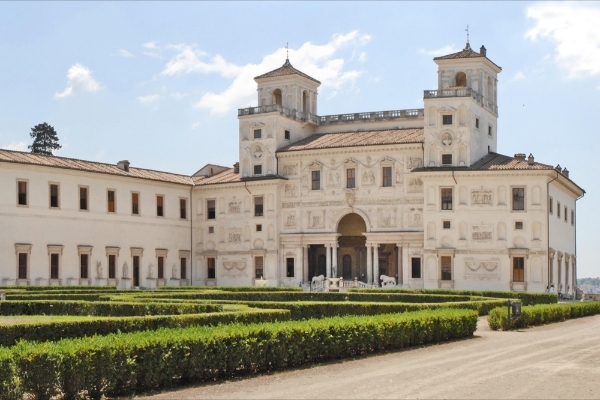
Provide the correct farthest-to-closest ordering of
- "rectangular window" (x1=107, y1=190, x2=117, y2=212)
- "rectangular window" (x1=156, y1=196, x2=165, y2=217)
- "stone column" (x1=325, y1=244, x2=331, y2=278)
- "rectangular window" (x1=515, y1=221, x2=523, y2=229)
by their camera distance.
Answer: "rectangular window" (x1=156, y1=196, x2=165, y2=217)
"stone column" (x1=325, y1=244, x2=331, y2=278)
"rectangular window" (x1=107, y1=190, x2=117, y2=212)
"rectangular window" (x1=515, y1=221, x2=523, y2=229)

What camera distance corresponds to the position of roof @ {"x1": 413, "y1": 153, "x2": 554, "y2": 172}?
5231 centimetres

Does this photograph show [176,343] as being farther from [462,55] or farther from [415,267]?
[462,55]

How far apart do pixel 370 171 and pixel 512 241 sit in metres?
10.5

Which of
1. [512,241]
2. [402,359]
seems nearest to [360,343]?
[402,359]

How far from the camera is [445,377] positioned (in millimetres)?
15547

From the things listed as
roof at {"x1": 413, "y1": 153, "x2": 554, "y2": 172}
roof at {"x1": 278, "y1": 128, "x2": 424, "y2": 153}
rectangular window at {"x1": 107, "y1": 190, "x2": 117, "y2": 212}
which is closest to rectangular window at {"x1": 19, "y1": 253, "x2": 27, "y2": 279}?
rectangular window at {"x1": 107, "y1": 190, "x2": 117, "y2": 212}

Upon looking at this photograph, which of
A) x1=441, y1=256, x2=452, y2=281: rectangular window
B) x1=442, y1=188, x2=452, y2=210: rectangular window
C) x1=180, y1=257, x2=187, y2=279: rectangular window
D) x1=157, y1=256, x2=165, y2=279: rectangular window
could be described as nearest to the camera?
x1=441, y1=256, x2=452, y2=281: rectangular window

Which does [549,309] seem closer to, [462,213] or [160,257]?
[462,213]

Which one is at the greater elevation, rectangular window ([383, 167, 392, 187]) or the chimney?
the chimney

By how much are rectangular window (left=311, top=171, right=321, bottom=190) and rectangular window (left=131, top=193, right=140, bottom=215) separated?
38.5 feet

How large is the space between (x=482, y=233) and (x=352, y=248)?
11.0 m

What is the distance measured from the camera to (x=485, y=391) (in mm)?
14094

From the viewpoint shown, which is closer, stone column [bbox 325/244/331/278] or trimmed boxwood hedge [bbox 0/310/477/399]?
trimmed boxwood hedge [bbox 0/310/477/399]

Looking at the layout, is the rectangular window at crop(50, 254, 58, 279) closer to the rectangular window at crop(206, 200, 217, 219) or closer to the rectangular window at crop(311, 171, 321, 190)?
the rectangular window at crop(206, 200, 217, 219)
